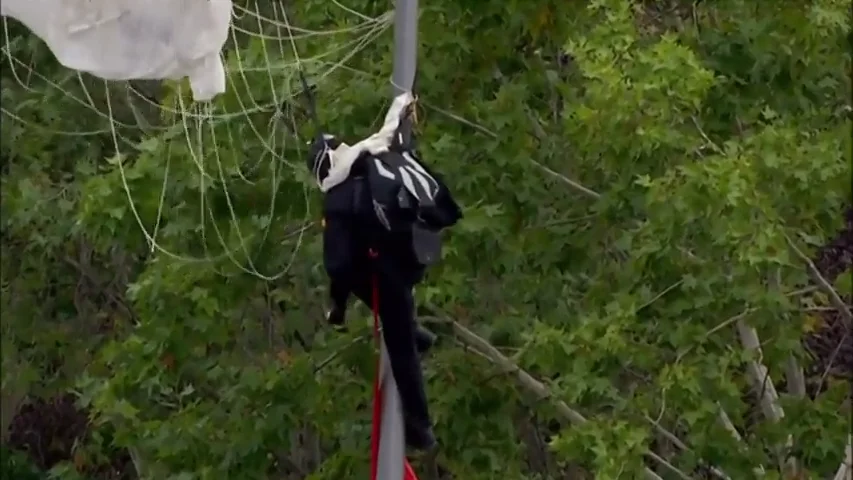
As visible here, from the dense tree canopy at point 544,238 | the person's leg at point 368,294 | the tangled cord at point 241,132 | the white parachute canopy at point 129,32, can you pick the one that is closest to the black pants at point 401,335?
the person's leg at point 368,294

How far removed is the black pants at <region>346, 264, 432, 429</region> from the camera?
2.20 metres

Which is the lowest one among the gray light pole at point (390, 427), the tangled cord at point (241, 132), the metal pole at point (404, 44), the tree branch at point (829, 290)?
the tree branch at point (829, 290)

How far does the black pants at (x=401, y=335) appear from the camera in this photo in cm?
220

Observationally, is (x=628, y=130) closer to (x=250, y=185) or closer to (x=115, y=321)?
(x=250, y=185)

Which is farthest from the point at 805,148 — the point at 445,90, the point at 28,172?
the point at 28,172

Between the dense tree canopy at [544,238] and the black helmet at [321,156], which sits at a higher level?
the black helmet at [321,156]

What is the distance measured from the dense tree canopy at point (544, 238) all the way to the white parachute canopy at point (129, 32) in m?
0.64

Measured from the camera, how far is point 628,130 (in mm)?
3197

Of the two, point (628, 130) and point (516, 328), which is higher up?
point (628, 130)

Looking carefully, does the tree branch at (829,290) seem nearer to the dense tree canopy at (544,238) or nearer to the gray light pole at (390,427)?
the dense tree canopy at (544,238)

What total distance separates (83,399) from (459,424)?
1863 millimetres

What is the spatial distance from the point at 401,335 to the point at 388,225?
243 mm

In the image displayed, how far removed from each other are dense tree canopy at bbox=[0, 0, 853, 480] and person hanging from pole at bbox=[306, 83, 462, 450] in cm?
88

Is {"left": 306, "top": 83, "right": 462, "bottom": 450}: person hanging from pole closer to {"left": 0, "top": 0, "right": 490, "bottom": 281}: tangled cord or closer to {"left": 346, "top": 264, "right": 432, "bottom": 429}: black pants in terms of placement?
{"left": 346, "top": 264, "right": 432, "bottom": 429}: black pants
